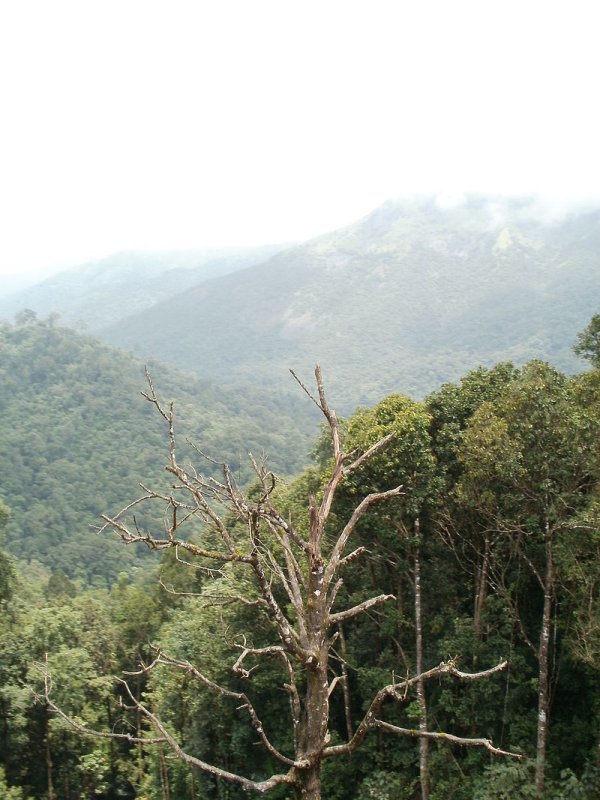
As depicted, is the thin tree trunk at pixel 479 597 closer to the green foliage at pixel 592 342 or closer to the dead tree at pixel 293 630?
the green foliage at pixel 592 342

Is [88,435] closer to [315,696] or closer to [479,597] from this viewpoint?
[479,597]

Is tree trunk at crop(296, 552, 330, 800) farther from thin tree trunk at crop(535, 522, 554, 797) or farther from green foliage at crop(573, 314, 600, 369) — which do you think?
green foliage at crop(573, 314, 600, 369)

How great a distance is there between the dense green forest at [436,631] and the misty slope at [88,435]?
53640mm

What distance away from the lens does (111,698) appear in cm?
2497

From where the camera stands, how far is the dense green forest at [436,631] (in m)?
11.6

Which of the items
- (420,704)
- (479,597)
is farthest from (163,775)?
(479,597)

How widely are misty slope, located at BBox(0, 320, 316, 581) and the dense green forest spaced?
53640mm

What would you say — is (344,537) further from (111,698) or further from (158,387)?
(158,387)

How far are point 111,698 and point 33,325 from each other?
14647 centimetres

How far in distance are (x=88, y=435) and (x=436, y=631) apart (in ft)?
365

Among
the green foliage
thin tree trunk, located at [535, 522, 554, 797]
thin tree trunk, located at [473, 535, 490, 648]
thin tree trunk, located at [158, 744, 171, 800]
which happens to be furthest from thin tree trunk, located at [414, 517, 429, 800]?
the green foliage

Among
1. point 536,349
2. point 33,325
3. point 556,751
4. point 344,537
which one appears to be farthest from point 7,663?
point 536,349

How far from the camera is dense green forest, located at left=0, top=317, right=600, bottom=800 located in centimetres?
1164

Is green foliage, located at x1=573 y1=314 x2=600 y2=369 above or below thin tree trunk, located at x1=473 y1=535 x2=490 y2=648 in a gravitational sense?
above
